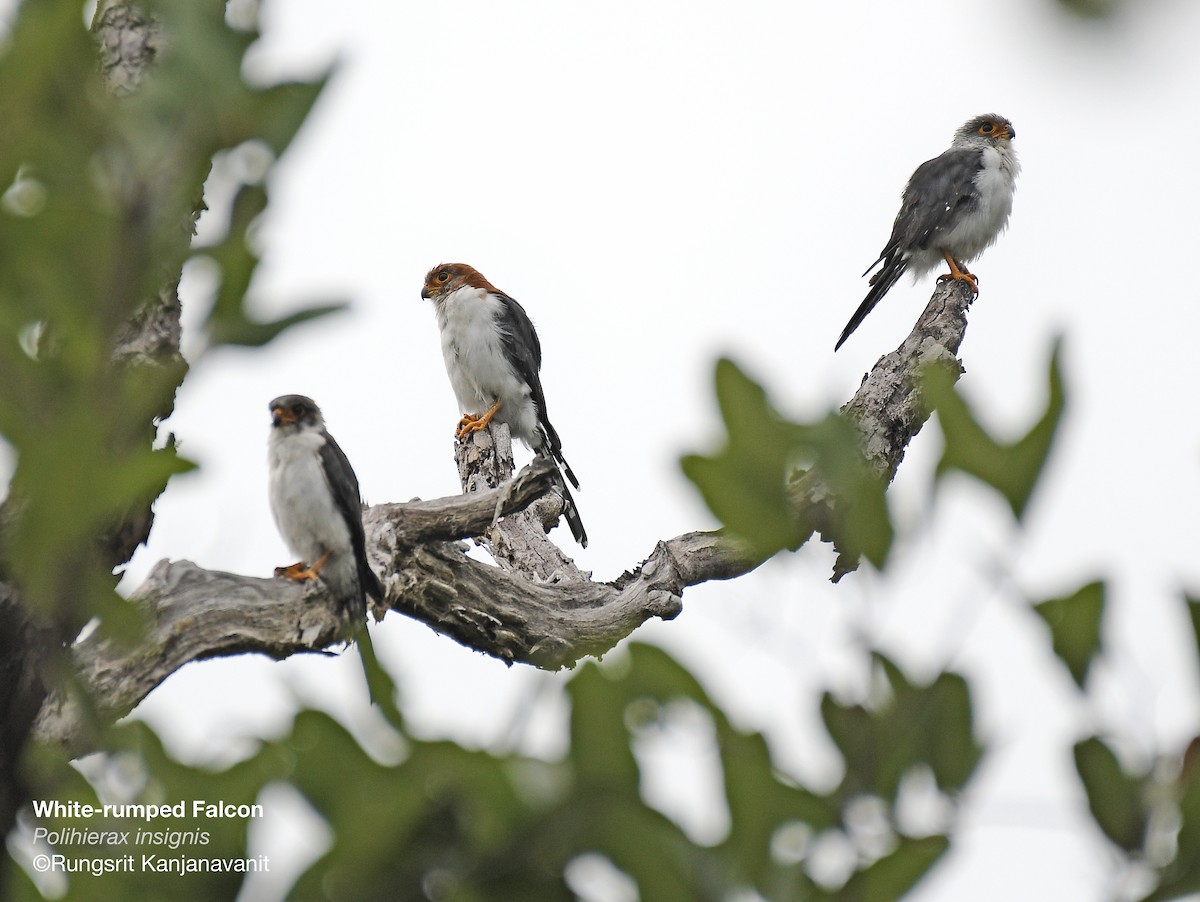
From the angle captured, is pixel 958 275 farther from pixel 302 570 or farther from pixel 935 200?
pixel 302 570

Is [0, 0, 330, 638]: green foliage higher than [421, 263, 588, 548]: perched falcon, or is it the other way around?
[421, 263, 588, 548]: perched falcon

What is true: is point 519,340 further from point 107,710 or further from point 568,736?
point 568,736

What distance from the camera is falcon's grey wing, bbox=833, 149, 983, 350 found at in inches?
320

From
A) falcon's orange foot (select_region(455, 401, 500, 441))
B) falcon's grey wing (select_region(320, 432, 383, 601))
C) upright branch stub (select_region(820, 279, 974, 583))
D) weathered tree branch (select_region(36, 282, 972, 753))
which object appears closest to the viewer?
weathered tree branch (select_region(36, 282, 972, 753))

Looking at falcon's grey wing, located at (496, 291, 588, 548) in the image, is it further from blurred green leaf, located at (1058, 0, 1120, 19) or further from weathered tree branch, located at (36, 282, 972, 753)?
blurred green leaf, located at (1058, 0, 1120, 19)

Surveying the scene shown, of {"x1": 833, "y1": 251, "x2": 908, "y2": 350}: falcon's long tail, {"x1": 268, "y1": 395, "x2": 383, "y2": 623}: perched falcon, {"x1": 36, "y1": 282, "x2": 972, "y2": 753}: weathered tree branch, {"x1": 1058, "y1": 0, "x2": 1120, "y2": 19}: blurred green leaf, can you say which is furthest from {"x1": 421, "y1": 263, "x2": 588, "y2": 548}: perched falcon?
{"x1": 1058, "y1": 0, "x2": 1120, "y2": 19}: blurred green leaf

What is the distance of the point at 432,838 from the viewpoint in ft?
3.27

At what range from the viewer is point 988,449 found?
0.92m

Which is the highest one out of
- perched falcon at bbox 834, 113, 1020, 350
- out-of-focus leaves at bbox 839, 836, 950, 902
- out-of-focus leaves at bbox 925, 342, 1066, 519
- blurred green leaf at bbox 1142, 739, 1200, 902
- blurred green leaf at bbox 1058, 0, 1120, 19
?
perched falcon at bbox 834, 113, 1020, 350

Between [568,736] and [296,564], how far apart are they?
3.59 meters

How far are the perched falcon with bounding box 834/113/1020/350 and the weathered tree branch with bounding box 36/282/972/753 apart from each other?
1643 millimetres

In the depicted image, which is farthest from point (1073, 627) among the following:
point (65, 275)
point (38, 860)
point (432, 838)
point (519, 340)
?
point (519, 340)

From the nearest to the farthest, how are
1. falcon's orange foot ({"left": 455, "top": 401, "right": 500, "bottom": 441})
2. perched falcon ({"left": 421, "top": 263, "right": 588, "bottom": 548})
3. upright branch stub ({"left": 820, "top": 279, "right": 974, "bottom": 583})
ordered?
1. upright branch stub ({"left": 820, "top": 279, "right": 974, "bottom": 583})
2. falcon's orange foot ({"left": 455, "top": 401, "right": 500, "bottom": 441})
3. perched falcon ({"left": 421, "top": 263, "right": 588, "bottom": 548})

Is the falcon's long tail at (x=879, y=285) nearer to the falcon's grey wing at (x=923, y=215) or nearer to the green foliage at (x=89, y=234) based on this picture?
the falcon's grey wing at (x=923, y=215)
